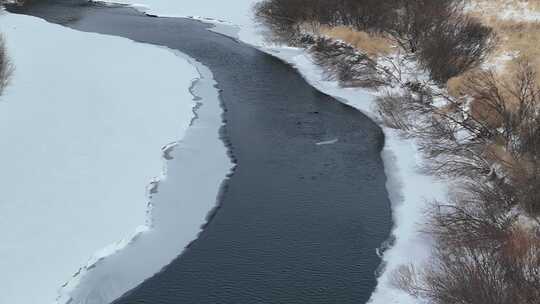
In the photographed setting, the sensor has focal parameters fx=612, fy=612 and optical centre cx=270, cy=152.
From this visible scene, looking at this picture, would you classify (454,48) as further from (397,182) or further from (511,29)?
(397,182)

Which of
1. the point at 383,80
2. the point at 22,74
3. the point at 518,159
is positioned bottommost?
the point at 22,74

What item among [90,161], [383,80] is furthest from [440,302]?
[383,80]

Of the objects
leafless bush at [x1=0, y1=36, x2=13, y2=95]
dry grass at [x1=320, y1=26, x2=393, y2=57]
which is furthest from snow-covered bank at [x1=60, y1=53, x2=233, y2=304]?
dry grass at [x1=320, y1=26, x2=393, y2=57]

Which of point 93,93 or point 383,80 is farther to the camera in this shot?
point 383,80

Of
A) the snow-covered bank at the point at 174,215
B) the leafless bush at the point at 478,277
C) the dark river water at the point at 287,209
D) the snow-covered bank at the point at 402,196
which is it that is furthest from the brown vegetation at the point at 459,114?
the snow-covered bank at the point at 174,215


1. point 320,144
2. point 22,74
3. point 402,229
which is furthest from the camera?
point 22,74

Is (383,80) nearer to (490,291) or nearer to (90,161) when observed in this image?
(90,161)
